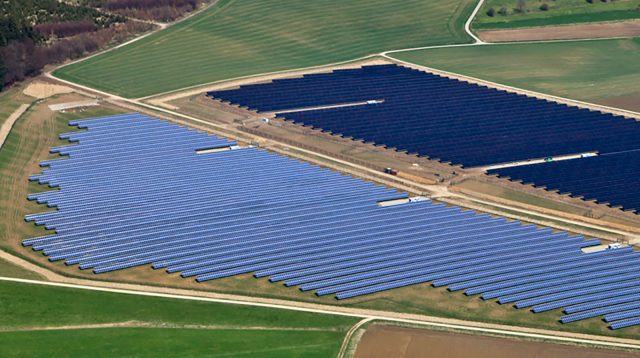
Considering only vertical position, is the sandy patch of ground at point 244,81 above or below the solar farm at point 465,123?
above

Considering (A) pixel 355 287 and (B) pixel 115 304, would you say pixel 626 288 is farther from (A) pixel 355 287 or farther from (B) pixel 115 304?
(B) pixel 115 304

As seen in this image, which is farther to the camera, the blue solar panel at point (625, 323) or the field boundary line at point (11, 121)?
the field boundary line at point (11, 121)

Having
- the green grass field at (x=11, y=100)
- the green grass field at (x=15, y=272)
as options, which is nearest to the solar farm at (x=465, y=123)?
the green grass field at (x=11, y=100)

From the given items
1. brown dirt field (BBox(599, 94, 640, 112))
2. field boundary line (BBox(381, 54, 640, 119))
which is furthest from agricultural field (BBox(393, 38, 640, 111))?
field boundary line (BBox(381, 54, 640, 119))

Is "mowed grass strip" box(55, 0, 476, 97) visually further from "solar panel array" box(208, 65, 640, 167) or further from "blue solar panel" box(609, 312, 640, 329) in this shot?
"blue solar panel" box(609, 312, 640, 329)

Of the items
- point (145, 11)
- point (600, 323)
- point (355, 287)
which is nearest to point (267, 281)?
point (355, 287)

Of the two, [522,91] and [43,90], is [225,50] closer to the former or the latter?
[43,90]

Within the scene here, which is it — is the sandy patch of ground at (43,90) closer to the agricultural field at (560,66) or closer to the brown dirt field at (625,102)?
the agricultural field at (560,66)

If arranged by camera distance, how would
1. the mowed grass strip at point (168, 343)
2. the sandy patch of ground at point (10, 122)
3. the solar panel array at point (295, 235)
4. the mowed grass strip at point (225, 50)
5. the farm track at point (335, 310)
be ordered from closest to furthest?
the mowed grass strip at point (168, 343) < the farm track at point (335, 310) < the solar panel array at point (295, 235) < the sandy patch of ground at point (10, 122) < the mowed grass strip at point (225, 50)
